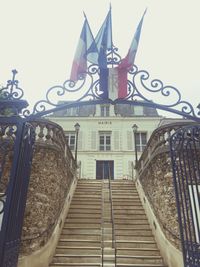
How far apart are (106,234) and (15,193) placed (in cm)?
458

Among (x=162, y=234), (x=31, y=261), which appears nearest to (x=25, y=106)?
(x=31, y=261)

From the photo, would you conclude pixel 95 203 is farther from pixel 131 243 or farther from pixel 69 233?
pixel 131 243

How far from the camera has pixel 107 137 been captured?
655 inches

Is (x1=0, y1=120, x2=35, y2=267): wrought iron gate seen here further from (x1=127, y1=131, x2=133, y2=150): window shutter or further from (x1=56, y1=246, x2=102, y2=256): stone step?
(x1=127, y1=131, x2=133, y2=150): window shutter

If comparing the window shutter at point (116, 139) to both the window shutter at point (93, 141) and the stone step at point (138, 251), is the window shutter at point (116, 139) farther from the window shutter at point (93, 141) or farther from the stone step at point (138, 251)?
the stone step at point (138, 251)

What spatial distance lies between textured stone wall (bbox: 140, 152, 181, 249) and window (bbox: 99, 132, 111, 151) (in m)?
8.96

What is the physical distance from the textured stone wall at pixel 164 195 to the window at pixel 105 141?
353 inches

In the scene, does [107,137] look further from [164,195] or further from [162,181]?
[164,195]

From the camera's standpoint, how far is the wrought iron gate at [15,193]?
7.68 ft

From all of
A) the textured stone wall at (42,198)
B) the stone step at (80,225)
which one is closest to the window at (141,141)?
the stone step at (80,225)

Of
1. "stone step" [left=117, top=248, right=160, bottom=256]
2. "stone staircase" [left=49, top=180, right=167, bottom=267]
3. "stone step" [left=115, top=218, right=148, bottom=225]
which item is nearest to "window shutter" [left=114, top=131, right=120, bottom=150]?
"stone staircase" [left=49, top=180, right=167, bottom=267]

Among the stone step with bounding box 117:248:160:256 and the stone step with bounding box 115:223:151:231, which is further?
the stone step with bounding box 115:223:151:231

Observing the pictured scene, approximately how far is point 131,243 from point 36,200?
9.28ft

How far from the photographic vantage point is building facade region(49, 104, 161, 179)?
50.6 feet
